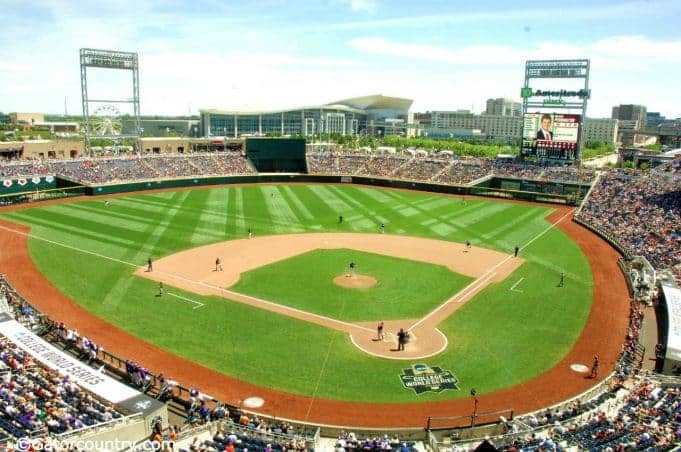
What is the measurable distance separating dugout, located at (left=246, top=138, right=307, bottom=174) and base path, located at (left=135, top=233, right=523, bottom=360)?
127 feet

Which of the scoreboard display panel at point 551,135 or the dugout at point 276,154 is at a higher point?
the scoreboard display panel at point 551,135

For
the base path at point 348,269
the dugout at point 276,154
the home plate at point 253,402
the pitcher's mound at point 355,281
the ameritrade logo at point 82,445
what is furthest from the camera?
the dugout at point 276,154

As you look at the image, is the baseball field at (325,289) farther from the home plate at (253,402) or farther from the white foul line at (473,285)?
A: the home plate at (253,402)

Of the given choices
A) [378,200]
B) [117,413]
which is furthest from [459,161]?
[117,413]

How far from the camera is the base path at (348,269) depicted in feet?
86.0

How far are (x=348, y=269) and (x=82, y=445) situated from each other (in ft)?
79.5

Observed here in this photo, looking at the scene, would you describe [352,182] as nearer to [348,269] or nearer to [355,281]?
[348,269]

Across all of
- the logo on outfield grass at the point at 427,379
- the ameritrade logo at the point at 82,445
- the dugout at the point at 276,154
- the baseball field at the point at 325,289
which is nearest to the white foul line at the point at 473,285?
the baseball field at the point at 325,289

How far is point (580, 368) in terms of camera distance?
23.7 m

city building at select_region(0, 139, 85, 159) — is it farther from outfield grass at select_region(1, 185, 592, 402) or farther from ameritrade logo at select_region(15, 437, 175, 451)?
ameritrade logo at select_region(15, 437, 175, 451)

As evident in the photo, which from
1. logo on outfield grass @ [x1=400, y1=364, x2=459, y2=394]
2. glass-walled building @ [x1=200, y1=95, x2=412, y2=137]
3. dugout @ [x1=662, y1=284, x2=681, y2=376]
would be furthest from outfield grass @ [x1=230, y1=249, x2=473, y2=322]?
glass-walled building @ [x1=200, y1=95, x2=412, y2=137]

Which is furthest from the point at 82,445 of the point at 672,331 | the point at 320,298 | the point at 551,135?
the point at 551,135

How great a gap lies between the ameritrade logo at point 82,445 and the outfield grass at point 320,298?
732 cm

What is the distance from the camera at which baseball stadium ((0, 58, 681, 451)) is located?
17.4m
